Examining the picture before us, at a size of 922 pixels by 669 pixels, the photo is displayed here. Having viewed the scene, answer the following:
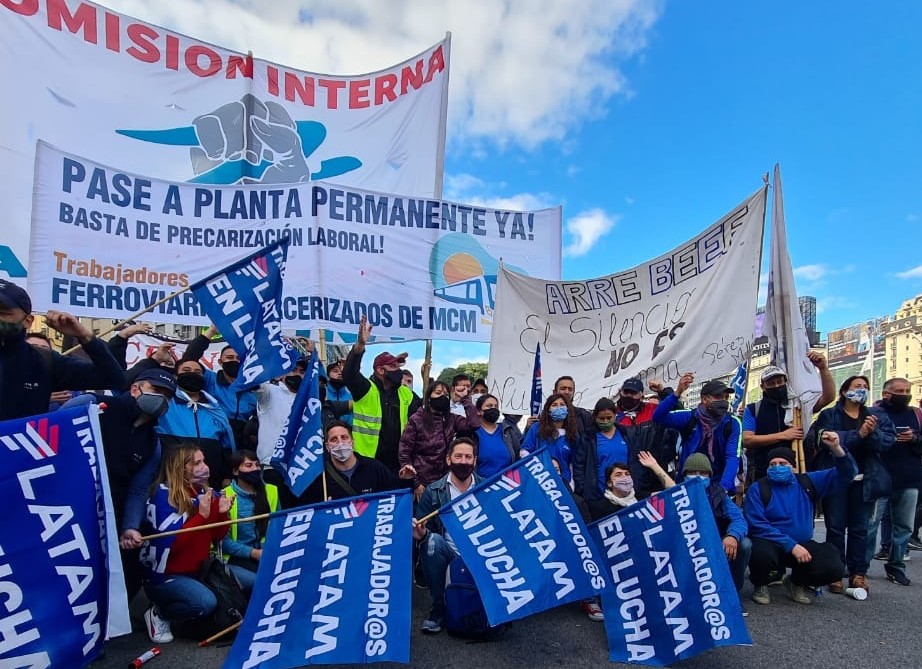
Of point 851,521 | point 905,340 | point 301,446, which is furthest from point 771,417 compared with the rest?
point 905,340

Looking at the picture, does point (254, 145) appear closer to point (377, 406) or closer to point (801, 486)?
point (377, 406)

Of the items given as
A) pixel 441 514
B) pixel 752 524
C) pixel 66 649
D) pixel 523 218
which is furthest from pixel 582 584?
pixel 523 218

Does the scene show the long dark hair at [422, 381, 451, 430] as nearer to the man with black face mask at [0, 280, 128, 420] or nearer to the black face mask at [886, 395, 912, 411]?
the man with black face mask at [0, 280, 128, 420]

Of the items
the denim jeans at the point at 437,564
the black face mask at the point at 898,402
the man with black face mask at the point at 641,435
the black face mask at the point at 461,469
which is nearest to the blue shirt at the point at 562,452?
the man with black face mask at the point at 641,435

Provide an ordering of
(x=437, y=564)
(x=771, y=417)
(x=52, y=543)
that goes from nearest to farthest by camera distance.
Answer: (x=52, y=543), (x=437, y=564), (x=771, y=417)

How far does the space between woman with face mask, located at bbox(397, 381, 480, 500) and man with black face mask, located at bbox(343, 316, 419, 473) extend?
550mm

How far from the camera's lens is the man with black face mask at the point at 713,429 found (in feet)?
16.3

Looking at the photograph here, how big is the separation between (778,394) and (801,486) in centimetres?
81

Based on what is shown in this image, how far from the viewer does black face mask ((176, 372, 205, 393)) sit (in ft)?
16.0

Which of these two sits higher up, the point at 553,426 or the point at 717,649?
the point at 553,426

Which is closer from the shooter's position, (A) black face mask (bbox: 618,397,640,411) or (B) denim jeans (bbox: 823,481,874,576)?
(B) denim jeans (bbox: 823,481,874,576)

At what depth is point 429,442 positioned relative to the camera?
5.23m

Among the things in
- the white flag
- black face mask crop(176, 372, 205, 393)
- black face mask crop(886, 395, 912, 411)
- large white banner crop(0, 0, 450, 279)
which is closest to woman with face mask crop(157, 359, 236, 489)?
black face mask crop(176, 372, 205, 393)

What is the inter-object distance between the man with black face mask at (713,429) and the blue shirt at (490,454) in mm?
1409
